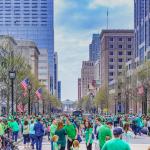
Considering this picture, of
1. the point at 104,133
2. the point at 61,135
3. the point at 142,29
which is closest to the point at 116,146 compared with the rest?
the point at 104,133

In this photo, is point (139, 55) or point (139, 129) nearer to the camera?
point (139, 129)

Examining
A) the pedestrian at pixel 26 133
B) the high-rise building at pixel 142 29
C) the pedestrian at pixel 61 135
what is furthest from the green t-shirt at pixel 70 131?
the high-rise building at pixel 142 29

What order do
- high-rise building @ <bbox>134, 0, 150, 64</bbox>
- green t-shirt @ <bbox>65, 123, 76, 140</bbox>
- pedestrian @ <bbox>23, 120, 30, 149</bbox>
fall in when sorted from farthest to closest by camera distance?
high-rise building @ <bbox>134, 0, 150, 64</bbox>
pedestrian @ <bbox>23, 120, 30, 149</bbox>
green t-shirt @ <bbox>65, 123, 76, 140</bbox>

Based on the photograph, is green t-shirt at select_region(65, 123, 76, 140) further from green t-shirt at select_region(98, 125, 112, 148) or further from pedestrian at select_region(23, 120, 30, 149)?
pedestrian at select_region(23, 120, 30, 149)

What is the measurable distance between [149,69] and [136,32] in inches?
2313

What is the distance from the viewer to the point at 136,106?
134 metres

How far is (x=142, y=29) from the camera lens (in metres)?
128

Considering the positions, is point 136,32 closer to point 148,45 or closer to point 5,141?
point 148,45

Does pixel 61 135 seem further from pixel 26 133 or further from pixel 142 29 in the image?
pixel 142 29

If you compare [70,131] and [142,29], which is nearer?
[70,131]

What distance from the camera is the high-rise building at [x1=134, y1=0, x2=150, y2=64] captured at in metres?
119

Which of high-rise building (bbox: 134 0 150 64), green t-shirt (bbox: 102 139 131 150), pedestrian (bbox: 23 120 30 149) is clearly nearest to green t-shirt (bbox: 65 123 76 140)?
pedestrian (bbox: 23 120 30 149)

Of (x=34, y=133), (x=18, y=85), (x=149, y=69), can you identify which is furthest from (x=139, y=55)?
(x=34, y=133)

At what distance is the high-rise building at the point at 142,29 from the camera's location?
391 feet
